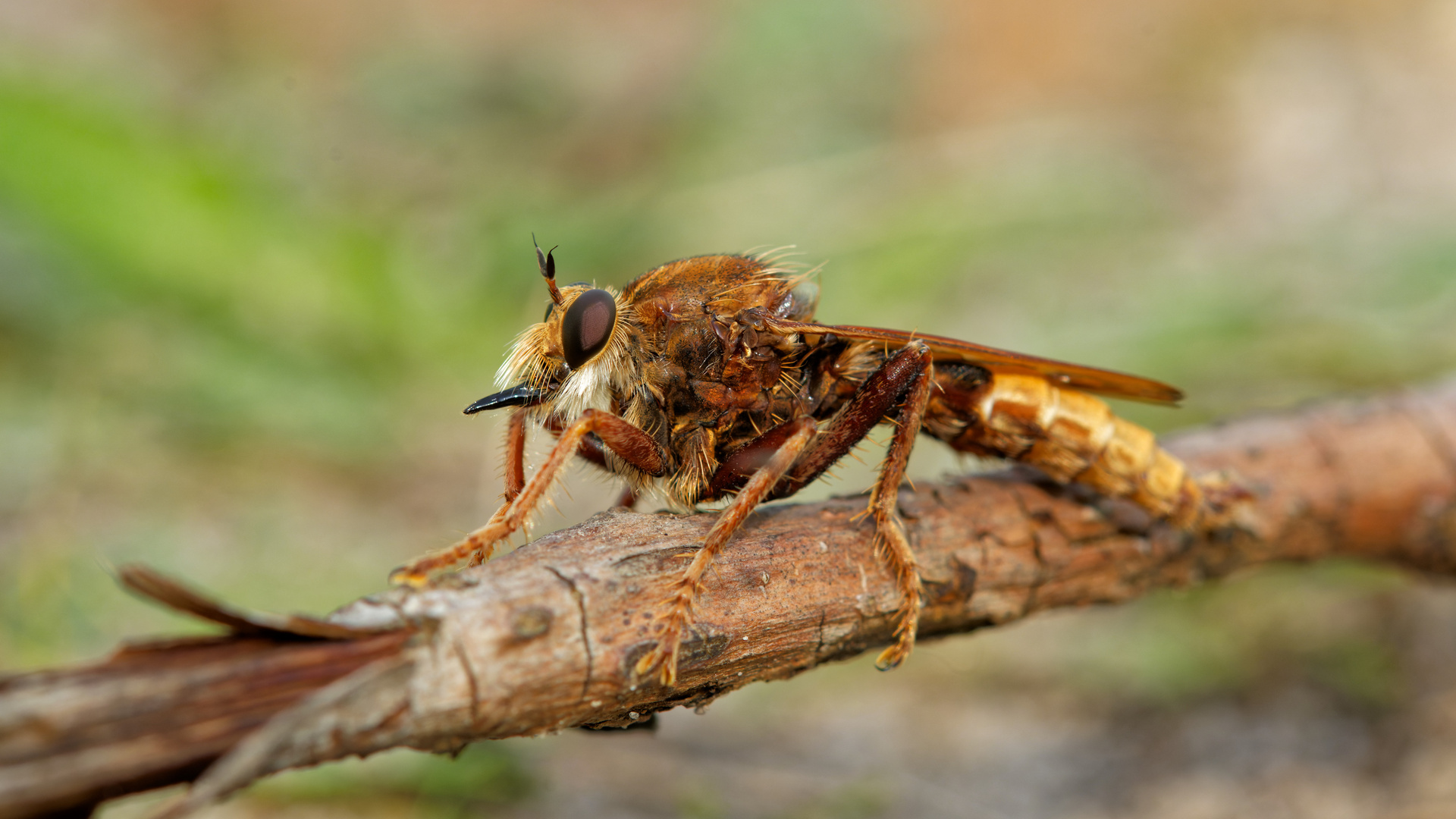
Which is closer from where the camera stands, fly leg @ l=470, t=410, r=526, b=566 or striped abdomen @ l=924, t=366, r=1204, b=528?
fly leg @ l=470, t=410, r=526, b=566

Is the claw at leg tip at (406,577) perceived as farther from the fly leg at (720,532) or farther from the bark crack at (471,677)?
the fly leg at (720,532)

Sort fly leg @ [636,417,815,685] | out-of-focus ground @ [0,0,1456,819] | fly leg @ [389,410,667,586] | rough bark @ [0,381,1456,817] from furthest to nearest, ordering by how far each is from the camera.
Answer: out-of-focus ground @ [0,0,1456,819]
fly leg @ [389,410,667,586]
fly leg @ [636,417,815,685]
rough bark @ [0,381,1456,817]

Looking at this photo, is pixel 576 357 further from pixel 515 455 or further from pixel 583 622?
pixel 583 622

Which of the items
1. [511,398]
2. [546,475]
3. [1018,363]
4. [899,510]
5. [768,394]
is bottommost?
[899,510]

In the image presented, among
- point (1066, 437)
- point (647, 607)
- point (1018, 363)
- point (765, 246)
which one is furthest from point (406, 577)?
point (765, 246)

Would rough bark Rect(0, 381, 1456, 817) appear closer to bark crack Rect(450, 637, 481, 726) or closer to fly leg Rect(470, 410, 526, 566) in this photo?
bark crack Rect(450, 637, 481, 726)

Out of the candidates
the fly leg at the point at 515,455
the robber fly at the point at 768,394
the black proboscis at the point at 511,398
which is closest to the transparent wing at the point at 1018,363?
the robber fly at the point at 768,394

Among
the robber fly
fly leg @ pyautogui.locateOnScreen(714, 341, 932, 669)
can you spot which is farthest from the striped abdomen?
fly leg @ pyautogui.locateOnScreen(714, 341, 932, 669)
